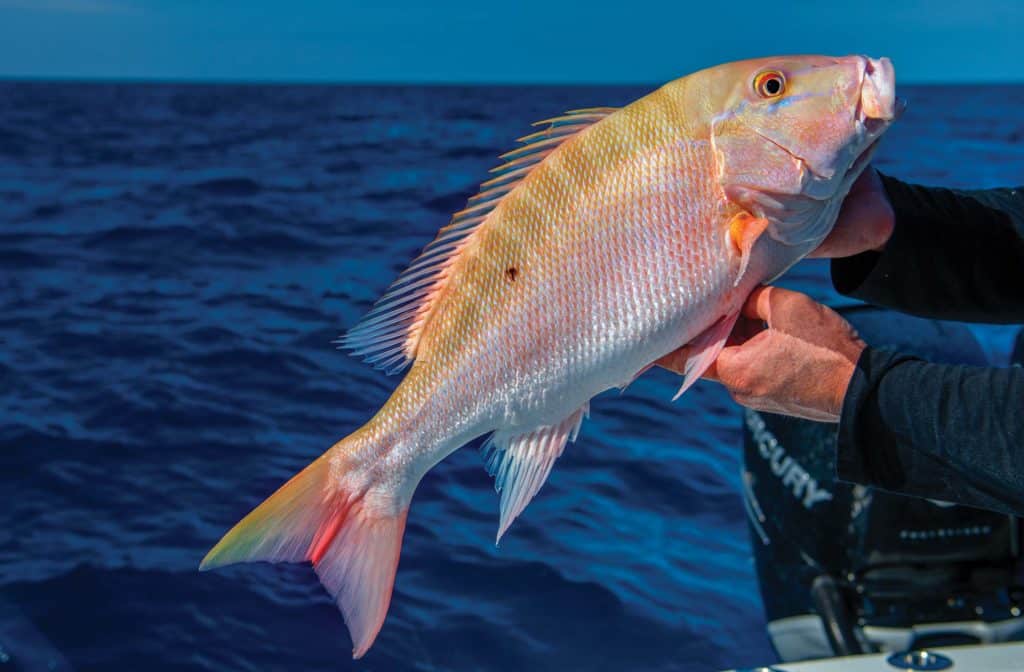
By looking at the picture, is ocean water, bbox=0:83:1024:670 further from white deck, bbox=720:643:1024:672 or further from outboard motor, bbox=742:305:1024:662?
white deck, bbox=720:643:1024:672

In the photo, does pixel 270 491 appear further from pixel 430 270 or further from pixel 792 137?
pixel 792 137

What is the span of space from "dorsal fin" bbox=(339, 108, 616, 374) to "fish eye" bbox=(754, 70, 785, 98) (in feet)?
0.93

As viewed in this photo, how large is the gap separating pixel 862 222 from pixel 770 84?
0.47 m

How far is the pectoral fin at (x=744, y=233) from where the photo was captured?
1.67 m

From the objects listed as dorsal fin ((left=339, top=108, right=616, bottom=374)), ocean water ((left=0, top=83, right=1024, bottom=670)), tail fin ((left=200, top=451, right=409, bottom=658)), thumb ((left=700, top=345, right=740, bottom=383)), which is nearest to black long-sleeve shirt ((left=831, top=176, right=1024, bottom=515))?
thumb ((left=700, top=345, right=740, bottom=383))

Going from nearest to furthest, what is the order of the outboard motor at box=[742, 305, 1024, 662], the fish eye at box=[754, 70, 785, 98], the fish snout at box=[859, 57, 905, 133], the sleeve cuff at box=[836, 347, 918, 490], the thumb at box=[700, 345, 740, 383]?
the fish snout at box=[859, 57, 905, 133] → the fish eye at box=[754, 70, 785, 98] → the sleeve cuff at box=[836, 347, 918, 490] → the thumb at box=[700, 345, 740, 383] → the outboard motor at box=[742, 305, 1024, 662]

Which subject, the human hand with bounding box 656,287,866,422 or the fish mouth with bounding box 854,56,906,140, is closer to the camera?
the fish mouth with bounding box 854,56,906,140

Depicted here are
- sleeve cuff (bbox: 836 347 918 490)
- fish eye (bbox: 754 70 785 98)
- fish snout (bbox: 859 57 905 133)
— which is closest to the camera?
fish snout (bbox: 859 57 905 133)

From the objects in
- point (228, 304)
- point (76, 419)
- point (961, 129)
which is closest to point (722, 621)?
point (76, 419)

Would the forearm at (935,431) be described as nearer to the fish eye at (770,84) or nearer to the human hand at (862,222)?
the human hand at (862,222)

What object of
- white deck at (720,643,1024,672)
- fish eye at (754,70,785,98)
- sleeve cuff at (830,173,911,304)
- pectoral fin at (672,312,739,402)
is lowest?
white deck at (720,643,1024,672)

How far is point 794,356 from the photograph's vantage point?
1871 mm

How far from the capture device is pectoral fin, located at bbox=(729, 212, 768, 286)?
5.49ft

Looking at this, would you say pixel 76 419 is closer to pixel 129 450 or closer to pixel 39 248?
pixel 129 450
